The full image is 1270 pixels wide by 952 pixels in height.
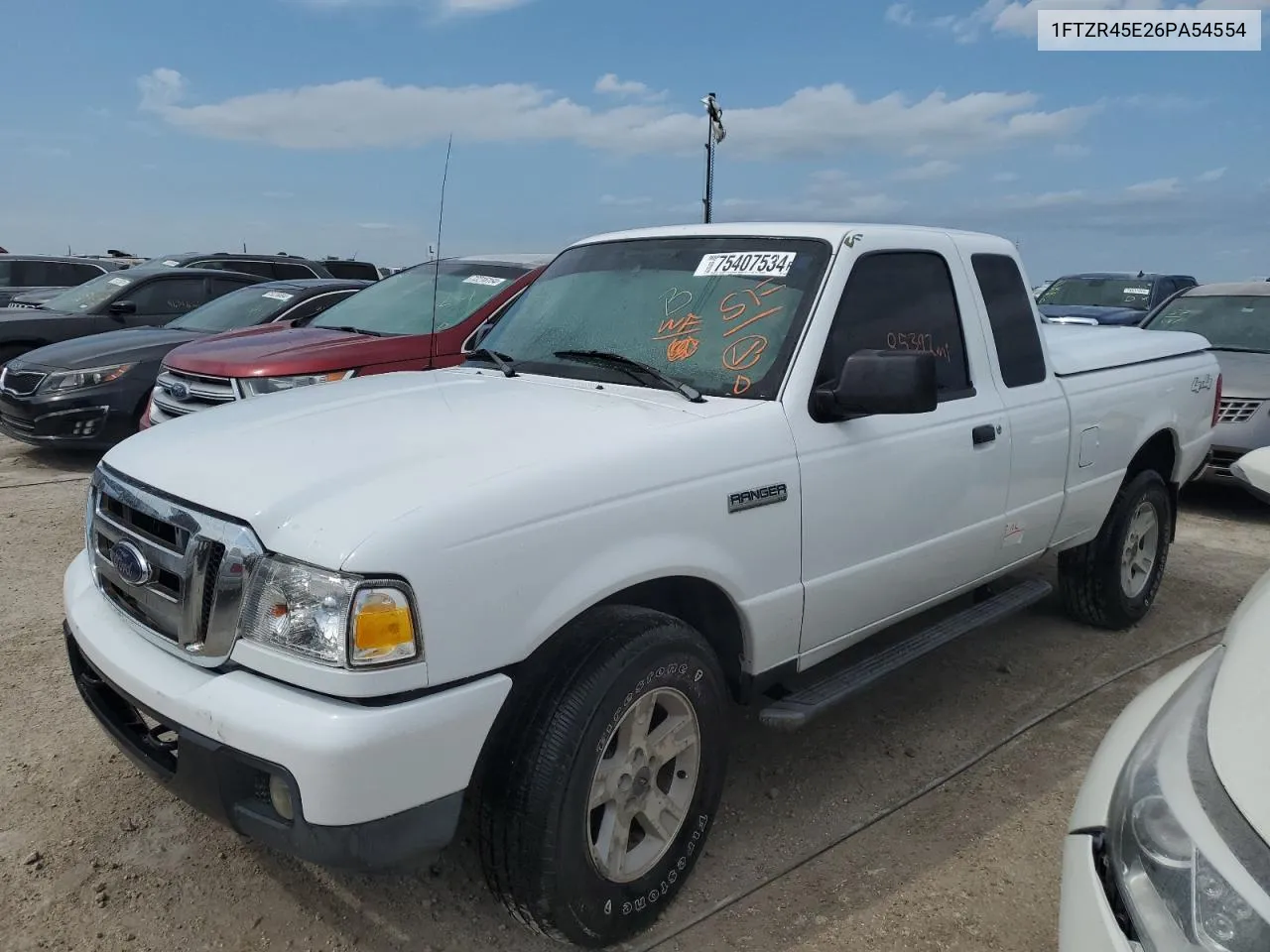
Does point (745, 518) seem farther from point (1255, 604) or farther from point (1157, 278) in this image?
point (1157, 278)

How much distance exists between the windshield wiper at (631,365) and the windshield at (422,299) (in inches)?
138

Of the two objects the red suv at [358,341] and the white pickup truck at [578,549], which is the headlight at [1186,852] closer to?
the white pickup truck at [578,549]

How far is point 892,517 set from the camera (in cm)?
327

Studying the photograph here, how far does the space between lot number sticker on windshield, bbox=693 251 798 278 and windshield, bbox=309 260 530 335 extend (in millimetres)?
3613

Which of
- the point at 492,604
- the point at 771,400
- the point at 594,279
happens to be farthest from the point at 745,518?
the point at 594,279

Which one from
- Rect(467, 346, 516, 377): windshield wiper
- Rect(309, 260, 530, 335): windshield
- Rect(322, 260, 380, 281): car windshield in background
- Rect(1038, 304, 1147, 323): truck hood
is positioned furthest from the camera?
Rect(322, 260, 380, 281): car windshield in background

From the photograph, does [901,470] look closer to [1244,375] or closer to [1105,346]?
[1105,346]

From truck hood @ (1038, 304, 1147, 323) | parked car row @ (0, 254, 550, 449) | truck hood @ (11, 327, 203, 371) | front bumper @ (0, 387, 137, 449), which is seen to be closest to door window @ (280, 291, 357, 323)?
parked car row @ (0, 254, 550, 449)

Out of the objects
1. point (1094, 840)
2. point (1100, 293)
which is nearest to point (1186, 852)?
point (1094, 840)

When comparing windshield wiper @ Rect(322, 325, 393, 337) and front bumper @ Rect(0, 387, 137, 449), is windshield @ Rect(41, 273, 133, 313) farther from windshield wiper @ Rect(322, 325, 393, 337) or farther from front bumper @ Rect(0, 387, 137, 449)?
windshield wiper @ Rect(322, 325, 393, 337)

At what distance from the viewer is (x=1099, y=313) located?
528 inches

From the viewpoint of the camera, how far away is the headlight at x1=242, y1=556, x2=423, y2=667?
2.08m

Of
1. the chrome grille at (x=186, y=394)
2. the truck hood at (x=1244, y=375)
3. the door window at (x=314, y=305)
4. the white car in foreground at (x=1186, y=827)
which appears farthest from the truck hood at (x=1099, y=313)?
the white car in foreground at (x=1186, y=827)

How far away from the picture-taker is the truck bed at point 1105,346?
436 cm
